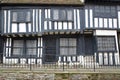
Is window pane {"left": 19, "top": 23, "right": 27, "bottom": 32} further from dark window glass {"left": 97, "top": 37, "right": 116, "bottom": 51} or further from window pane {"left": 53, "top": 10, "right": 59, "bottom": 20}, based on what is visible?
dark window glass {"left": 97, "top": 37, "right": 116, "bottom": 51}

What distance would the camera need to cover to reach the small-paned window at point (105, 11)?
73.9 feet

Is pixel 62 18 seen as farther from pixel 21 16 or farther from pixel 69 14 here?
pixel 21 16

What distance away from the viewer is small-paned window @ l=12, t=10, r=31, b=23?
73.1 feet

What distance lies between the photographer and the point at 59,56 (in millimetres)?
22266

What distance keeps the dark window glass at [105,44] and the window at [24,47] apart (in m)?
5.58

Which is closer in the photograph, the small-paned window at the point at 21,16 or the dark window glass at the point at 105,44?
the dark window glass at the point at 105,44

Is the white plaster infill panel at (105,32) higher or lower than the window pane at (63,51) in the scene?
higher

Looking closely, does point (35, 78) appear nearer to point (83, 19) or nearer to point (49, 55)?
point (49, 55)

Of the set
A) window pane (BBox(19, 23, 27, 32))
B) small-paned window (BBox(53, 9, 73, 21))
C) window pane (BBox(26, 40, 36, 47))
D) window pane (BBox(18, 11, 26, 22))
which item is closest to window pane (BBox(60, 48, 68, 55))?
window pane (BBox(26, 40, 36, 47))

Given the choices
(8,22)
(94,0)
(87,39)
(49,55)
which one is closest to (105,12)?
(94,0)

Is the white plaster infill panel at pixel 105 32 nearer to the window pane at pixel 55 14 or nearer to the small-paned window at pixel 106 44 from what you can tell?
the small-paned window at pixel 106 44

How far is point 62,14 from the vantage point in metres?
22.5

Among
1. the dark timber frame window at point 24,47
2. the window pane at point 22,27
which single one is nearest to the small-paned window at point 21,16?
the window pane at point 22,27

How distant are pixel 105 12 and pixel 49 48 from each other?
588 cm
